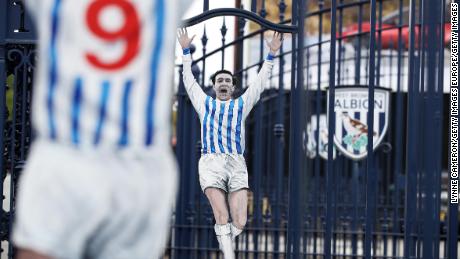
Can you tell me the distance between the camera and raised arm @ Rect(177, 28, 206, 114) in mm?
6055

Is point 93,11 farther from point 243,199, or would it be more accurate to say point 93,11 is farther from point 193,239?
point 193,239

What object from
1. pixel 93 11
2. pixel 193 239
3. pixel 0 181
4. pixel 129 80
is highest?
pixel 93 11

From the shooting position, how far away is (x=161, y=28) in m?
3.12

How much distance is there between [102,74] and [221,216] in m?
3.32

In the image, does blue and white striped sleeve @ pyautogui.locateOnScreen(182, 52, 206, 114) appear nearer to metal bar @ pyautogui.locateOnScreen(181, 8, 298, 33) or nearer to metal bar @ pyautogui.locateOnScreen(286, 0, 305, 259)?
metal bar @ pyautogui.locateOnScreen(181, 8, 298, 33)

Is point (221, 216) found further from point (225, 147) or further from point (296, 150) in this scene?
point (296, 150)

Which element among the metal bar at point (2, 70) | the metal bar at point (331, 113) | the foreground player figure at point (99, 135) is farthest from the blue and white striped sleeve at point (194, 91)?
the foreground player figure at point (99, 135)

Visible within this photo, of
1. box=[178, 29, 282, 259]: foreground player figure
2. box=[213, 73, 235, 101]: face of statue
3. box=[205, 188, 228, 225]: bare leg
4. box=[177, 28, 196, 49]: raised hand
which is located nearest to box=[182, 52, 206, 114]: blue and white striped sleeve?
box=[178, 29, 282, 259]: foreground player figure

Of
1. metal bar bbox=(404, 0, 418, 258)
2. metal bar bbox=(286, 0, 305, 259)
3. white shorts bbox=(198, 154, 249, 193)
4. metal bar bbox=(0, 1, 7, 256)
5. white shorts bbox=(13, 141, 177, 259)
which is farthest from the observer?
metal bar bbox=(0, 1, 7, 256)

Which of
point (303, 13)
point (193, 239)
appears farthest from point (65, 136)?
point (193, 239)

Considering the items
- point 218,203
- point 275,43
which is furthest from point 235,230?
point 275,43

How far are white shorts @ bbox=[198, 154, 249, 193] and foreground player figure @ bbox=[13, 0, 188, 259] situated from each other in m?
3.11

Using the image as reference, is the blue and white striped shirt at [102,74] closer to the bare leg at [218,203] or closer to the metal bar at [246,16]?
the metal bar at [246,16]

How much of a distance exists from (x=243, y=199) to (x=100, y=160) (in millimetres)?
3340
